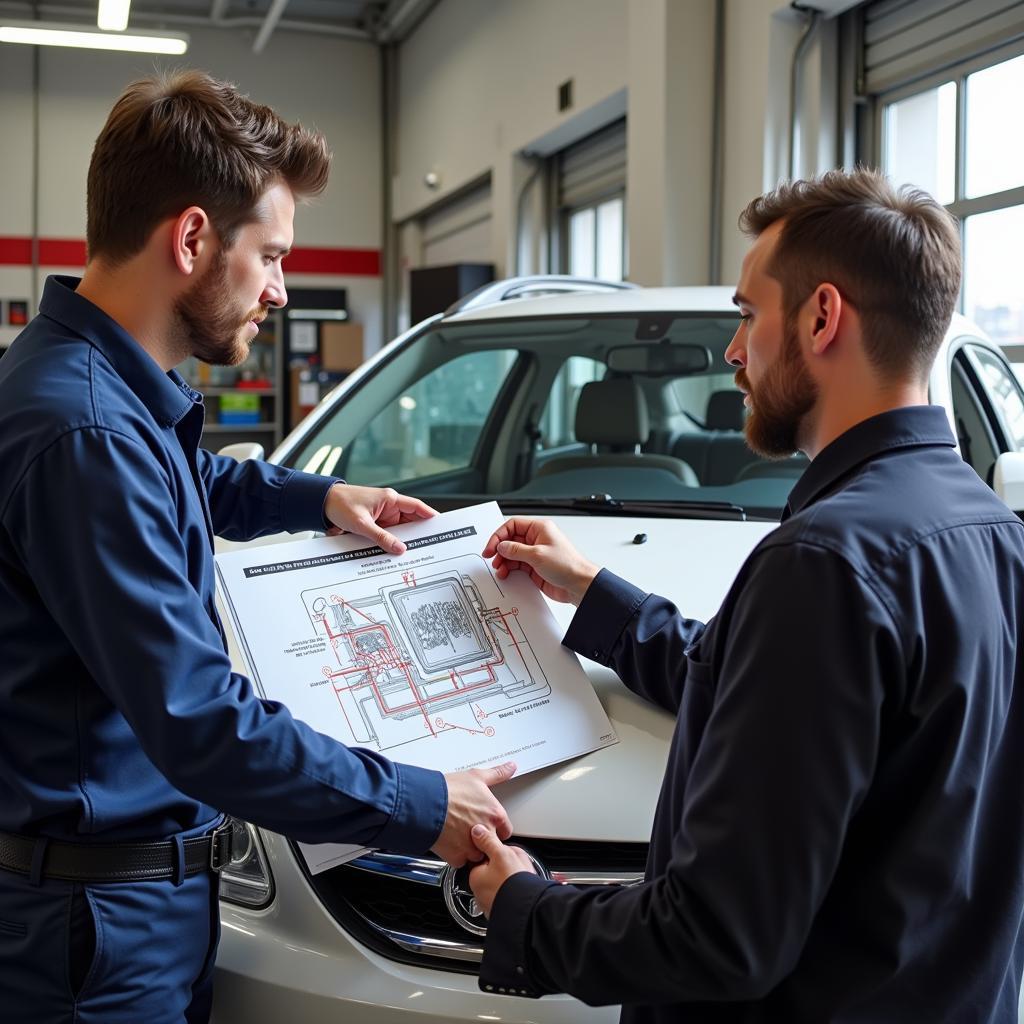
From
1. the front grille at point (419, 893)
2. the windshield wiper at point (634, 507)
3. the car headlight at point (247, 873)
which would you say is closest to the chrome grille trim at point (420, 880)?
the front grille at point (419, 893)

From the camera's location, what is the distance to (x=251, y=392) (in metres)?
12.5

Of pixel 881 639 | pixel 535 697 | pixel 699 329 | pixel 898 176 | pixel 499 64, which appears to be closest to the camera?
pixel 881 639

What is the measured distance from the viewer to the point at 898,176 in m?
5.44

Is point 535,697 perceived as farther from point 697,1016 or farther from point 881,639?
point 881,639

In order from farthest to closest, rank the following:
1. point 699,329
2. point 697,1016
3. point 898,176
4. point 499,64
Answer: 1. point 499,64
2. point 898,176
3. point 699,329
4. point 697,1016

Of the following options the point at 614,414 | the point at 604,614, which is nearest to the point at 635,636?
the point at 604,614

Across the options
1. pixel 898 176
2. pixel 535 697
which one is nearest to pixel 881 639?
pixel 535 697

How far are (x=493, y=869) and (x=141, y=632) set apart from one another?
0.39 metres

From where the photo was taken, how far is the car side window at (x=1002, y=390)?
2.68 meters

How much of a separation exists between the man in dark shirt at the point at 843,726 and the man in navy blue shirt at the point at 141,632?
10.8 inches

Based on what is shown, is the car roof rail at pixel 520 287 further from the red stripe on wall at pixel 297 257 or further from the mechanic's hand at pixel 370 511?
the red stripe on wall at pixel 297 257

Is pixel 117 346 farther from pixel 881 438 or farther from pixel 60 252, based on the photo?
pixel 60 252

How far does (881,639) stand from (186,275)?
0.77 metres

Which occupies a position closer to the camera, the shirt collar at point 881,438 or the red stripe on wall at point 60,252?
the shirt collar at point 881,438
